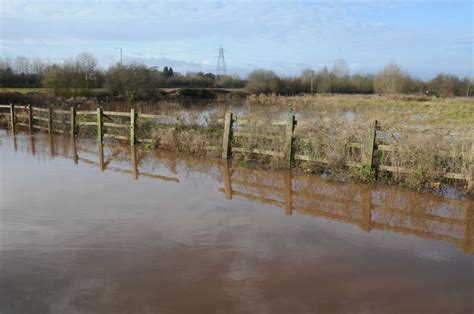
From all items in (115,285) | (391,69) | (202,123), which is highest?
(391,69)

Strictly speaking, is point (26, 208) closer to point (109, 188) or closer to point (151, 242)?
point (109, 188)

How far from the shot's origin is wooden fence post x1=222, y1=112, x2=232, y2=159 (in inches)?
499

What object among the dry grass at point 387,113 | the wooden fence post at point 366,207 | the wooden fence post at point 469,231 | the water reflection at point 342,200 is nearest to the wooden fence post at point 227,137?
the water reflection at point 342,200

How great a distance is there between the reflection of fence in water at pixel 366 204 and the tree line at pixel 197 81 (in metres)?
31.3

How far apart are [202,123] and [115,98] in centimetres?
2665

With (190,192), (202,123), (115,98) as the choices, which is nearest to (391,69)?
(115,98)

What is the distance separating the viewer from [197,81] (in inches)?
2618

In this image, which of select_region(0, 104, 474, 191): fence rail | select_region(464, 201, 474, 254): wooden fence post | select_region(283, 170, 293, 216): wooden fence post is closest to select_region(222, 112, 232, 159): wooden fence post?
select_region(0, 104, 474, 191): fence rail

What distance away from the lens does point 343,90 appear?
63938mm

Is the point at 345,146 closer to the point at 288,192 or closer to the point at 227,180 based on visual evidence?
the point at 288,192

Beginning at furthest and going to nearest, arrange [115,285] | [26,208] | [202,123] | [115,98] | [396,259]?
1. [115,98]
2. [202,123]
3. [26,208]
4. [396,259]
5. [115,285]

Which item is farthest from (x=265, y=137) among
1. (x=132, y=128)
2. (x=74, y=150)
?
(x=74, y=150)

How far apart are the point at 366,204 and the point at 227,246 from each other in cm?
381

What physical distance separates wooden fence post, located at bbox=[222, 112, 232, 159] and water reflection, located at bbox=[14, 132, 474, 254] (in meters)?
0.39
